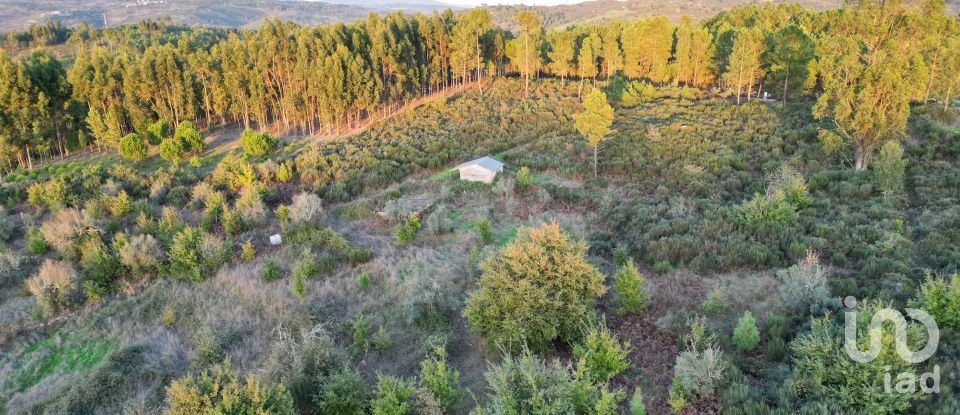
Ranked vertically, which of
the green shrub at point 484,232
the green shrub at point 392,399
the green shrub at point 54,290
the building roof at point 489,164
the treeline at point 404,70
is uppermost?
the treeline at point 404,70

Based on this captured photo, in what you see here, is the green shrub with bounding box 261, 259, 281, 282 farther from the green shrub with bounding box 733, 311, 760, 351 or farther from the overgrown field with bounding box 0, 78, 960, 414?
the green shrub with bounding box 733, 311, 760, 351

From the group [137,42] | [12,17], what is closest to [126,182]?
[137,42]

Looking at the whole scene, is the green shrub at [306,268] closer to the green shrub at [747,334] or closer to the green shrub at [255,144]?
the green shrub at [747,334]

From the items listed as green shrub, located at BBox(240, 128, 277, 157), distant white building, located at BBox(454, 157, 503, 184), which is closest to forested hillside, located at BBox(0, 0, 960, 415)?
green shrub, located at BBox(240, 128, 277, 157)

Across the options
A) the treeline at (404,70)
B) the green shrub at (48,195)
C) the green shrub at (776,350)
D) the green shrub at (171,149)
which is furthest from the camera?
the green shrub at (171,149)

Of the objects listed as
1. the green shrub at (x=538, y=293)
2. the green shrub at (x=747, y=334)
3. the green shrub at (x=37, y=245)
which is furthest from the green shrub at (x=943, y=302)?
the green shrub at (x=37, y=245)

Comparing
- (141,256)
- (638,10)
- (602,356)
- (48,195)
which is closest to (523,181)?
(602,356)

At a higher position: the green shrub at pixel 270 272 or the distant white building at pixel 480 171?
the distant white building at pixel 480 171
